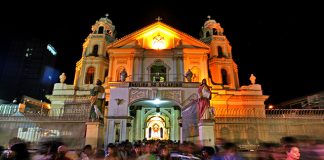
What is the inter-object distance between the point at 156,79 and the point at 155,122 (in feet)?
16.9

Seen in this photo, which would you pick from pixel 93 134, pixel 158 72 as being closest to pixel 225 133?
pixel 93 134

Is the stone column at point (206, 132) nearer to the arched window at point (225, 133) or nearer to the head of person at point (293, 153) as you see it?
the arched window at point (225, 133)

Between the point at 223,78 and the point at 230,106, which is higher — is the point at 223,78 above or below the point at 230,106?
above

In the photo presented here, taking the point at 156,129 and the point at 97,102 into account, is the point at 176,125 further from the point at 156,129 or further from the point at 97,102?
the point at 97,102

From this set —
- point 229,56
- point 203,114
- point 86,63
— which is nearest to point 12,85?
point 86,63

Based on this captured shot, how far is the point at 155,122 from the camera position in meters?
25.5

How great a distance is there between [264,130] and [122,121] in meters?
12.1

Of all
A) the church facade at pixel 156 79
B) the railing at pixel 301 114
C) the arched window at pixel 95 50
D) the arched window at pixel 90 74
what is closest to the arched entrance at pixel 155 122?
the church facade at pixel 156 79

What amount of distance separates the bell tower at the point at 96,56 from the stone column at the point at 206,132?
20.3 meters

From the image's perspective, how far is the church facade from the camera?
1991 cm

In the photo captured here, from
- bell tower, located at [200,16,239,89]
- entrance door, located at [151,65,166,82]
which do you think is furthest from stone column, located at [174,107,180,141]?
bell tower, located at [200,16,239,89]

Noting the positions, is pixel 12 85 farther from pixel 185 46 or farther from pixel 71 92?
pixel 185 46

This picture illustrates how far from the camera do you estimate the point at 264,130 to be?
19406 mm

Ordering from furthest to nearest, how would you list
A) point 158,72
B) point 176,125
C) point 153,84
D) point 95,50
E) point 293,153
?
point 95,50 → point 158,72 → point 176,125 → point 153,84 → point 293,153
